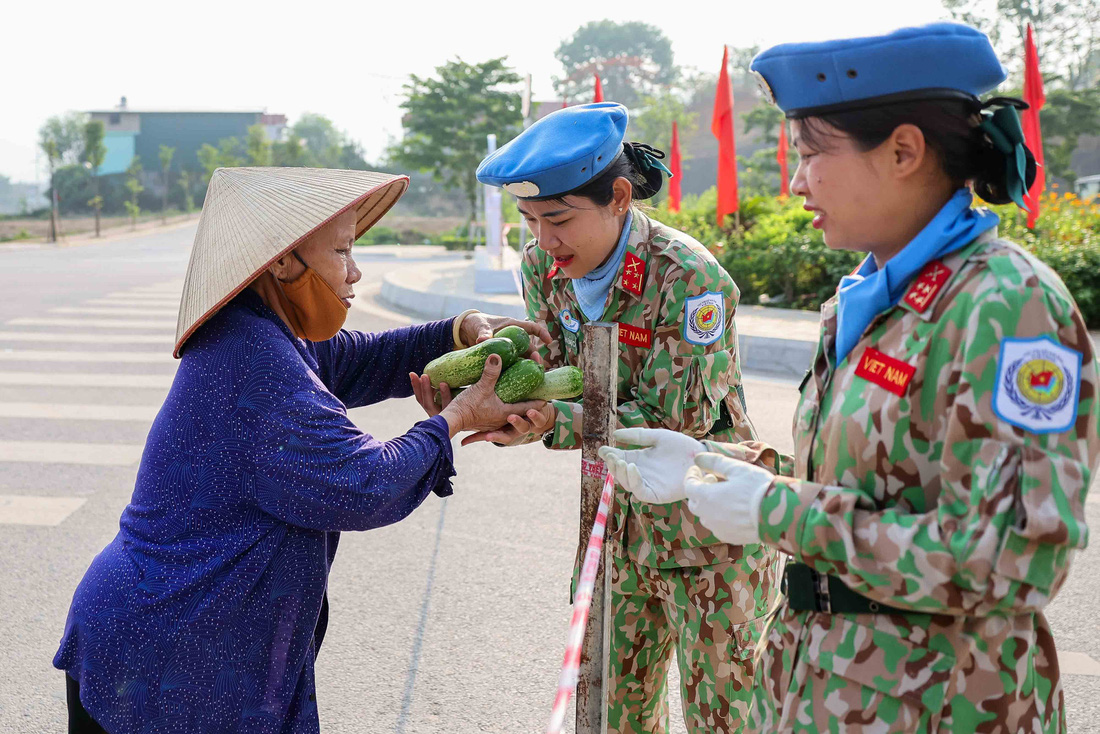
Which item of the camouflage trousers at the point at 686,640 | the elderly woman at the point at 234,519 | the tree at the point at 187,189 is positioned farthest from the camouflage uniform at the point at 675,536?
the tree at the point at 187,189

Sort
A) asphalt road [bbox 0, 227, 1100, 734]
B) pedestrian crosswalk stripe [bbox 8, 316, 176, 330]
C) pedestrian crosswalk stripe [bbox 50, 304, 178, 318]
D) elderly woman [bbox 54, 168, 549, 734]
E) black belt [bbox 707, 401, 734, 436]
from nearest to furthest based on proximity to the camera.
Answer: elderly woman [bbox 54, 168, 549, 734]
black belt [bbox 707, 401, 734, 436]
asphalt road [bbox 0, 227, 1100, 734]
pedestrian crosswalk stripe [bbox 8, 316, 176, 330]
pedestrian crosswalk stripe [bbox 50, 304, 178, 318]

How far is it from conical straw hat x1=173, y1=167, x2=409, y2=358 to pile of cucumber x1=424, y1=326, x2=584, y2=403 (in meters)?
0.55

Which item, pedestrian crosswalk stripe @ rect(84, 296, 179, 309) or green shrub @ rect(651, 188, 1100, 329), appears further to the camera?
pedestrian crosswalk stripe @ rect(84, 296, 179, 309)

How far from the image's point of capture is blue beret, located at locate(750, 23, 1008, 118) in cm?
139

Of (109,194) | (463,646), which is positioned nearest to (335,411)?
(463,646)

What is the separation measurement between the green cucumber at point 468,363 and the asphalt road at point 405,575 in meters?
1.41

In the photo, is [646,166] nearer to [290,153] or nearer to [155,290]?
[155,290]

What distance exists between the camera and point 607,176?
249 centimetres

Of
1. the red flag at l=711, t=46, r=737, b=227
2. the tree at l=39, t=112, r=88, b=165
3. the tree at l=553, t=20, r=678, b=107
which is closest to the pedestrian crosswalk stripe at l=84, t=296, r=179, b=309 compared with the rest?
the red flag at l=711, t=46, r=737, b=227

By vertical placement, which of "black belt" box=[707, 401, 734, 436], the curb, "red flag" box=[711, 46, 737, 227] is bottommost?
the curb

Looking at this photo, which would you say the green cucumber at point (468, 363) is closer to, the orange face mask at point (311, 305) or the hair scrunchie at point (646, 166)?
the orange face mask at point (311, 305)

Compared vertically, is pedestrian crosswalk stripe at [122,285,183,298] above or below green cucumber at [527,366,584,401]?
below

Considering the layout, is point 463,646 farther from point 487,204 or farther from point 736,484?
point 487,204

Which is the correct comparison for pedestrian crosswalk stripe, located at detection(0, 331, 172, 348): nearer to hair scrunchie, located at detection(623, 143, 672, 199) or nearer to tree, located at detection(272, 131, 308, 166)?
hair scrunchie, located at detection(623, 143, 672, 199)
